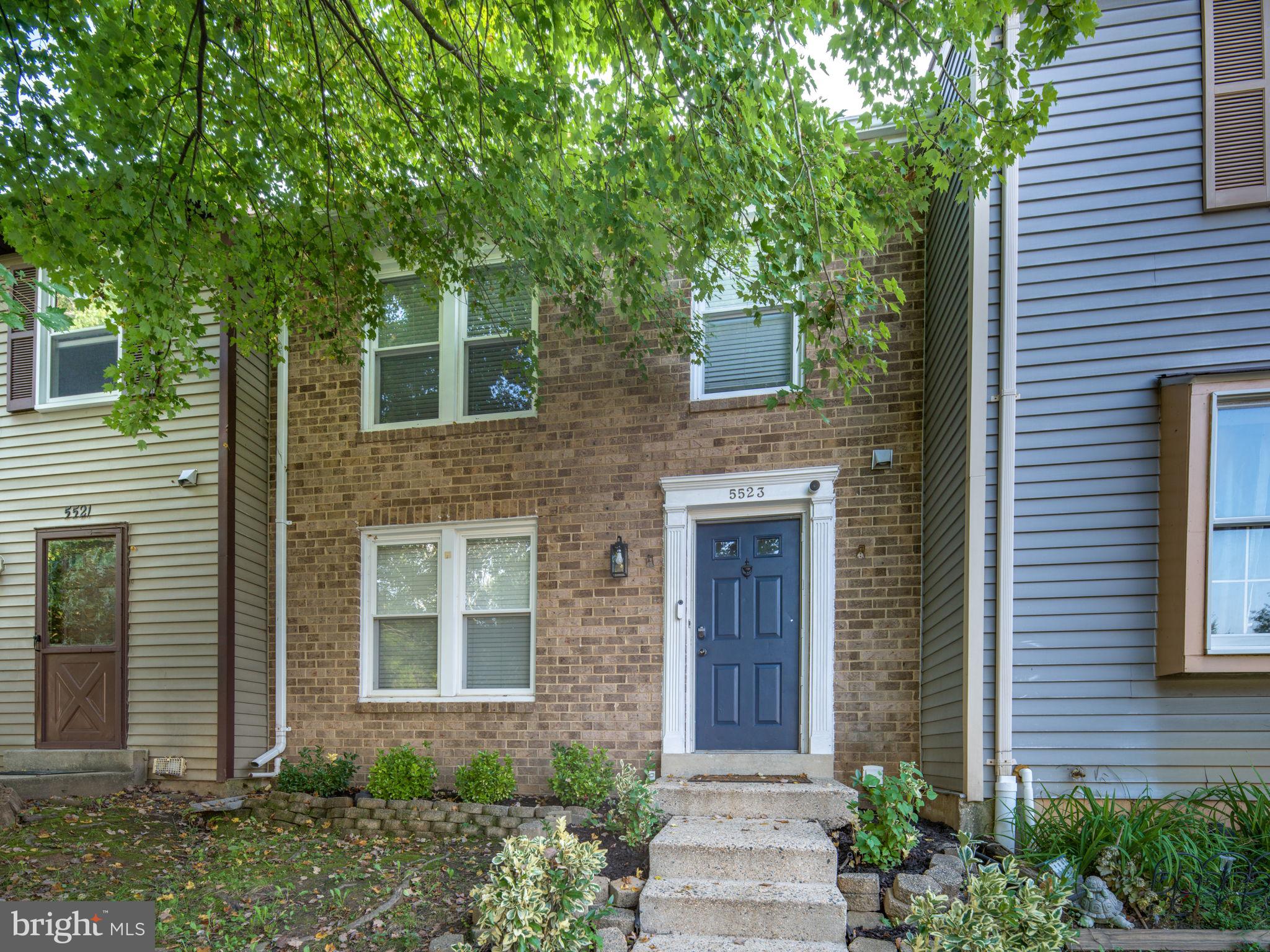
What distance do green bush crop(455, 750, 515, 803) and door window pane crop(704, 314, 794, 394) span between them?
3.36 meters

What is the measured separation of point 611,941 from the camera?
13.8ft

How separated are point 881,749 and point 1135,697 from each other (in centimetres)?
175

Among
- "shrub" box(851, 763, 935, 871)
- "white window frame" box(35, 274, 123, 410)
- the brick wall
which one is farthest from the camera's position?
"white window frame" box(35, 274, 123, 410)

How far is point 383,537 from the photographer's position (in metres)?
7.48

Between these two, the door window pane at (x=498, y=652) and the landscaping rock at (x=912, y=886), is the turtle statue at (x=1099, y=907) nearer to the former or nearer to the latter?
the landscaping rock at (x=912, y=886)

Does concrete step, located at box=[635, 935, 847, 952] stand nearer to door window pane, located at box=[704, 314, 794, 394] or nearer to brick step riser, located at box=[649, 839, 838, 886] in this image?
brick step riser, located at box=[649, 839, 838, 886]

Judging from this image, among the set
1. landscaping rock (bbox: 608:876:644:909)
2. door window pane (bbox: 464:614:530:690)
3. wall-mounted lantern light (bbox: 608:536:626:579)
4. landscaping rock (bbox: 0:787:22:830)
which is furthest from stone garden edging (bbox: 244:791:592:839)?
wall-mounted lantern light (bbox: 608:536:626:579)

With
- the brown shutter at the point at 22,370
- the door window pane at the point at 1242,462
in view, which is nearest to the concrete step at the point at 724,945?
the door window pane at the point at 1242,462

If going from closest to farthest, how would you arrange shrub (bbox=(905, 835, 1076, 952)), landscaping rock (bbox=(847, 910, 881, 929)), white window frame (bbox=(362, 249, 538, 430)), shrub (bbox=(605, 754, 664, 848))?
shrub (bbox=(905, 835, 1076, 952)) → landscaping rock (bbox=(847, 910, 881, 929)) → shrub (bbox=(605, 754, 664, 848)) → white window frame (bbox=(362, 249, 538, 430))

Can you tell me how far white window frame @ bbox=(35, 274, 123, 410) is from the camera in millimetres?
7910

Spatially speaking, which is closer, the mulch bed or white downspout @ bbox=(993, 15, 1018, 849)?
the mulch bed

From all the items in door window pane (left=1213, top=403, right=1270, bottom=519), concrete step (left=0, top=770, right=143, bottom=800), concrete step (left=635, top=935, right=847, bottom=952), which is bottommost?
concrete step (left=0, top=770, right=143, bottom=800)

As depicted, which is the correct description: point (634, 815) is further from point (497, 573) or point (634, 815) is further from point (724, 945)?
point (497, 573)

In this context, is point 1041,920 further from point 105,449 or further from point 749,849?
point 105,449
